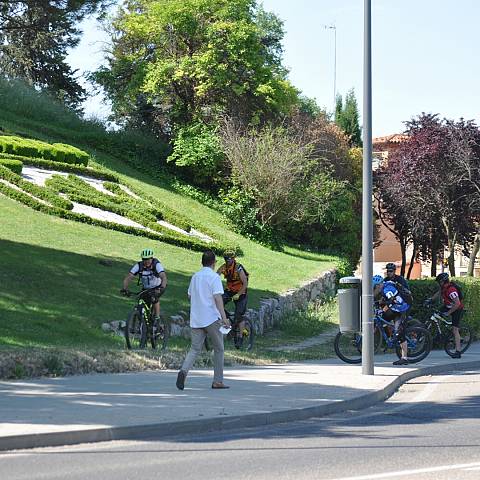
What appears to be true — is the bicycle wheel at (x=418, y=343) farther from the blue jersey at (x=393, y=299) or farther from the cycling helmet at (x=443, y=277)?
the cycling helmet at (x=443, y=277)

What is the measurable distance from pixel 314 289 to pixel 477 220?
1594 centimetres

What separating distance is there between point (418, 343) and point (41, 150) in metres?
23.5

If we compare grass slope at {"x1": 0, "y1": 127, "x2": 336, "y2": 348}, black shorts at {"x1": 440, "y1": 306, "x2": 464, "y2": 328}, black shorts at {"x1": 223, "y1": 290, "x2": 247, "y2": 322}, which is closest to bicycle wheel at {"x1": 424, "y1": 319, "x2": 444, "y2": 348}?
black shorts at {"x1": 440, "y1": 306, "x2": 464, "y2": 328}

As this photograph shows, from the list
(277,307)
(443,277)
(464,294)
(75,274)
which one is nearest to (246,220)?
(277,307)

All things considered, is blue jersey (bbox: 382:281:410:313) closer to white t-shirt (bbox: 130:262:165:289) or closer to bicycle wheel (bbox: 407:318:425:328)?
bicycle wheel (bbox: 407:318:425:328)

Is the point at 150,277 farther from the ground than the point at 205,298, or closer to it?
farther from the ground

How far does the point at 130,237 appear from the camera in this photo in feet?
109

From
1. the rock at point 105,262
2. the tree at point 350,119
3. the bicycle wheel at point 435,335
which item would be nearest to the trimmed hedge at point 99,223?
the rock at point 105,262

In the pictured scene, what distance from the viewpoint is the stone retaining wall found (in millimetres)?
22406

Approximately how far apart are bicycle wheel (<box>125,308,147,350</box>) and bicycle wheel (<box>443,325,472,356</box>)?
7172 millimetres

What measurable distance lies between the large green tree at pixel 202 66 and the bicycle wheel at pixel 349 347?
102 feet

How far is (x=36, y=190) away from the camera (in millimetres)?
34781

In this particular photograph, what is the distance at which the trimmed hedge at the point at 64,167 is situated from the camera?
129 ft

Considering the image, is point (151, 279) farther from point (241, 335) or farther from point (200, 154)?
point (200, 154)
